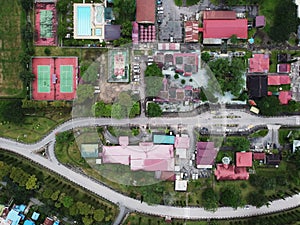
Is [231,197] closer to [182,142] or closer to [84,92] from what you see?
[182,142]

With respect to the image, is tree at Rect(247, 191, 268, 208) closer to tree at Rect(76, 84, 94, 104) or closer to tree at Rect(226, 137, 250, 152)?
tree at Rect(226, 137, 250, 152)

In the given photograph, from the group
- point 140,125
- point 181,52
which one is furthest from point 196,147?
point 181,52

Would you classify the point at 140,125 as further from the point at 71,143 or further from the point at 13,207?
the point at 13,207

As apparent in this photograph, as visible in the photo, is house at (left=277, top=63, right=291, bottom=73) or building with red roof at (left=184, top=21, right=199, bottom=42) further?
house at (left=277, top=63, right=291, bottom=73)

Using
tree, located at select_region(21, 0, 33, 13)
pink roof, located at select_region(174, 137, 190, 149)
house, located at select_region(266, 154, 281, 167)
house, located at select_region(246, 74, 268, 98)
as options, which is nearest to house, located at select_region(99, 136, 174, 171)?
pink roof, located at select_region(174, 137, 190, 149)

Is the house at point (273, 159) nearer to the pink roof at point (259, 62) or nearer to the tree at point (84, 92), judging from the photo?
the pink roof at point (259, 62)

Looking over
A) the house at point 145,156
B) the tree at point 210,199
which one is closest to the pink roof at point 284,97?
the tree at point 210,199
